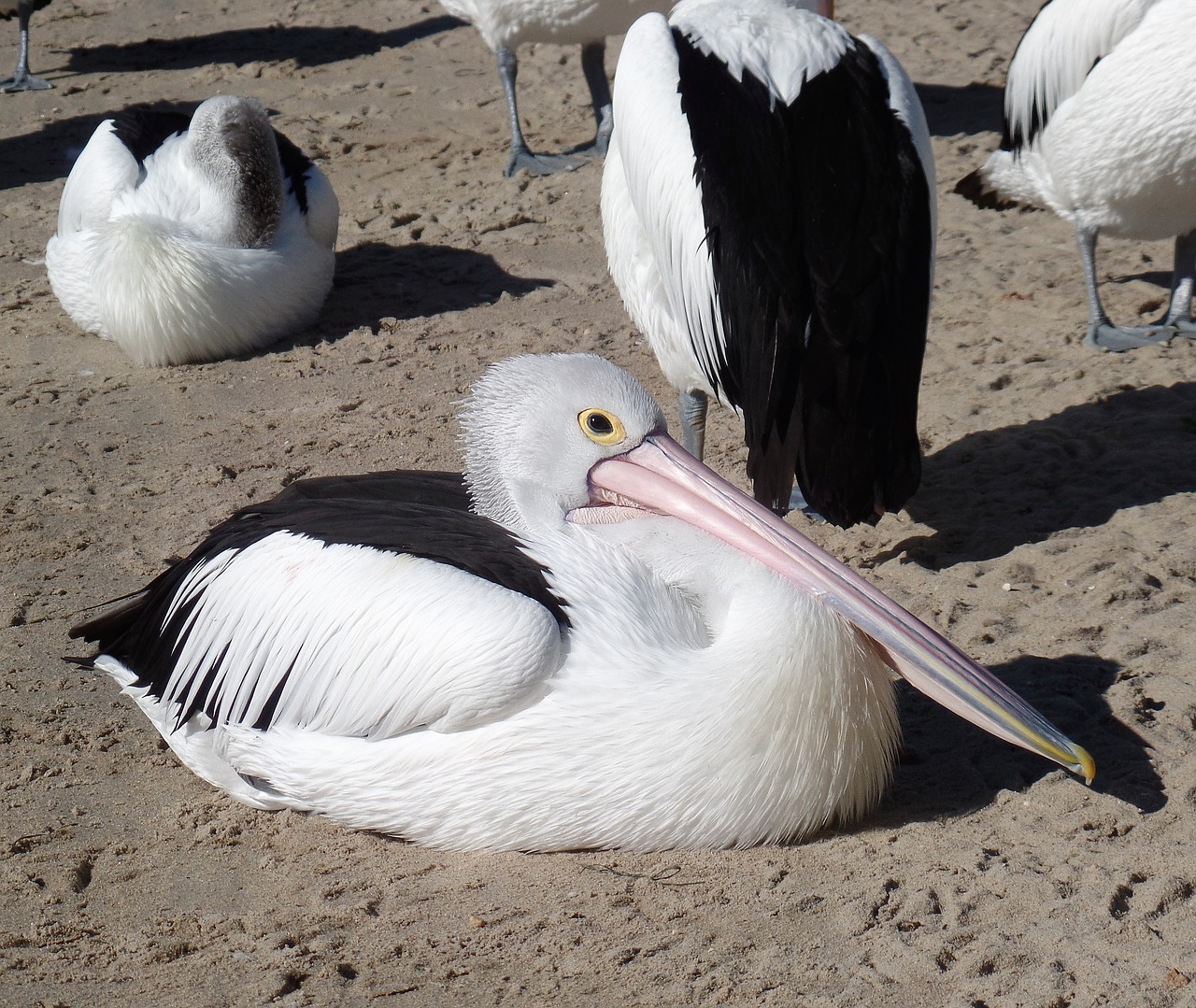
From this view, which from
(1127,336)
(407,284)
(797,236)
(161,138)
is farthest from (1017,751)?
(161,138)

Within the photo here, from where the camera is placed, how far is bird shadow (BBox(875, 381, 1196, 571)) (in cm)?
374

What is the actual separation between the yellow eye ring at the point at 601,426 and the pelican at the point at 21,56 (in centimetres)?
695

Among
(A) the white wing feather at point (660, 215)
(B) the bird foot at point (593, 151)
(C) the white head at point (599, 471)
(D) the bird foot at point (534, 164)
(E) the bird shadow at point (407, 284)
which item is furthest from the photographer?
(B) the bird foot at point (593, 151)

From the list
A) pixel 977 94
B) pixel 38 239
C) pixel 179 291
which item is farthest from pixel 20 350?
pixel 977 94

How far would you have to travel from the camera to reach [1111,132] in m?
4.68

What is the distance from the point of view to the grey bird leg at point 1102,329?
193 inches

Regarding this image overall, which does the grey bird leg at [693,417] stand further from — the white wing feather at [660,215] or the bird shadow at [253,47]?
the bird shadow at [253,47]

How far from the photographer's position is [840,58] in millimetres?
3562

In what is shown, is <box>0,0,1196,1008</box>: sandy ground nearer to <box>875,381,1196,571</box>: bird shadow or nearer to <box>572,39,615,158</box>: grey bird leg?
<box>875,381,1196,571</box>: bird shadow

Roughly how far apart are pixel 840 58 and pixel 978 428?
136cm

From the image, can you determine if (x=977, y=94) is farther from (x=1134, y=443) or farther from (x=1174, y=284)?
(x=1134, y=443)

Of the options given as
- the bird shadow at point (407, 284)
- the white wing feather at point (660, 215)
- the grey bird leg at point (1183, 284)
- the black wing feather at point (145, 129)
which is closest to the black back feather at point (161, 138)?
the black wing feather at point (145, 129)

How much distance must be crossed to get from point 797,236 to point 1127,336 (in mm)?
2133

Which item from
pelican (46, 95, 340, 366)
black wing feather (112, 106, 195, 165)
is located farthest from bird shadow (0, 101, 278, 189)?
pelican (46, 95, 340, 366)
